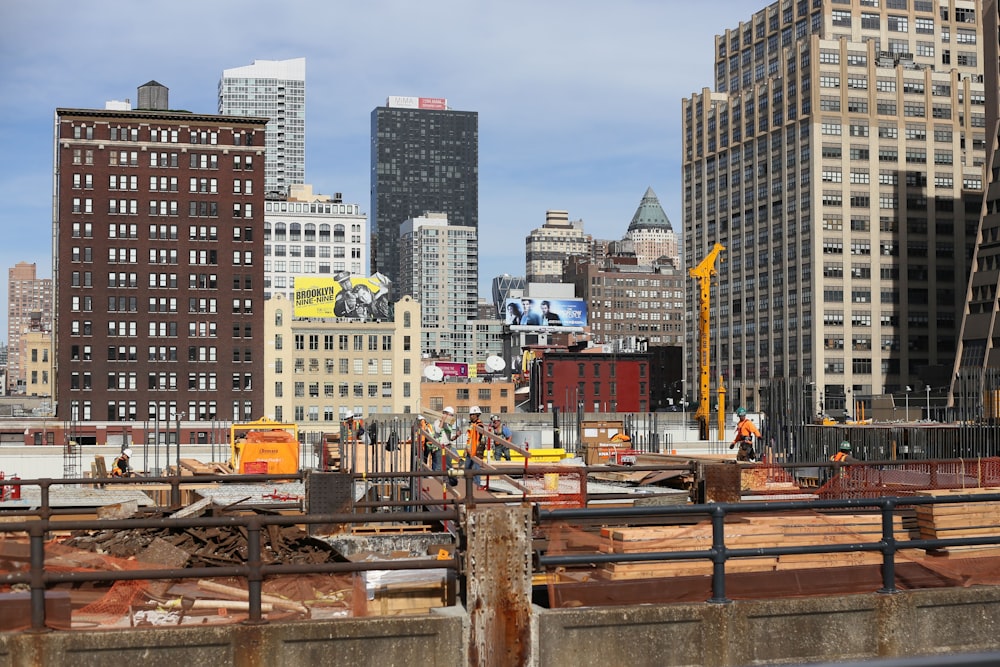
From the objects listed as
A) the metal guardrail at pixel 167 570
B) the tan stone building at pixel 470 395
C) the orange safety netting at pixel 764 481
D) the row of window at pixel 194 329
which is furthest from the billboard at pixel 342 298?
the metal guardrail at pixel 167 570

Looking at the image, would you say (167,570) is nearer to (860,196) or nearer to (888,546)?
(888,546)

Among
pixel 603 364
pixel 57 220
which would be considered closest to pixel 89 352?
pixel 57 220

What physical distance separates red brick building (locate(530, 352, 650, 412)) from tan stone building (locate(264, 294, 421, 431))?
20.9 metres

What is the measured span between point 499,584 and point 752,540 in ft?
11.7

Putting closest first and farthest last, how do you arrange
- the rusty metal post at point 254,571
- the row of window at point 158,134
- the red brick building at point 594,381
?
1. the rusty metal post at point 254,571
2. the row of window at point 158,134
3. the red brick building at point 594,381

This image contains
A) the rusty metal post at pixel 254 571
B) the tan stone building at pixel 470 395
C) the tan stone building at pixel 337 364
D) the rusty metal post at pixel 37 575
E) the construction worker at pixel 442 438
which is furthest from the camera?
the tan stone building at pixel 470 395

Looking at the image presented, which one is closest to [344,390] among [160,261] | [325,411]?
[325,411]

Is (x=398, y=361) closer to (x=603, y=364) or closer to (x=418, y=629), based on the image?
(x=603, y=364)

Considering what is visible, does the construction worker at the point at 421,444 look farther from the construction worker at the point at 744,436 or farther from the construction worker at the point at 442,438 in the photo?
the construction worker at the point at 744,436

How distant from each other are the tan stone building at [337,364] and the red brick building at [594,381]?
20851 mm

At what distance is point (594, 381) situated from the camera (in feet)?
520

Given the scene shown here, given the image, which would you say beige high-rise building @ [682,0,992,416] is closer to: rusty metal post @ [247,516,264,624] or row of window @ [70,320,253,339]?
row of window @ [70,320,253,339]

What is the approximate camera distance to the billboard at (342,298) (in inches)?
5694

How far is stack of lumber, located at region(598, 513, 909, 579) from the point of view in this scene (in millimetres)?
11234
